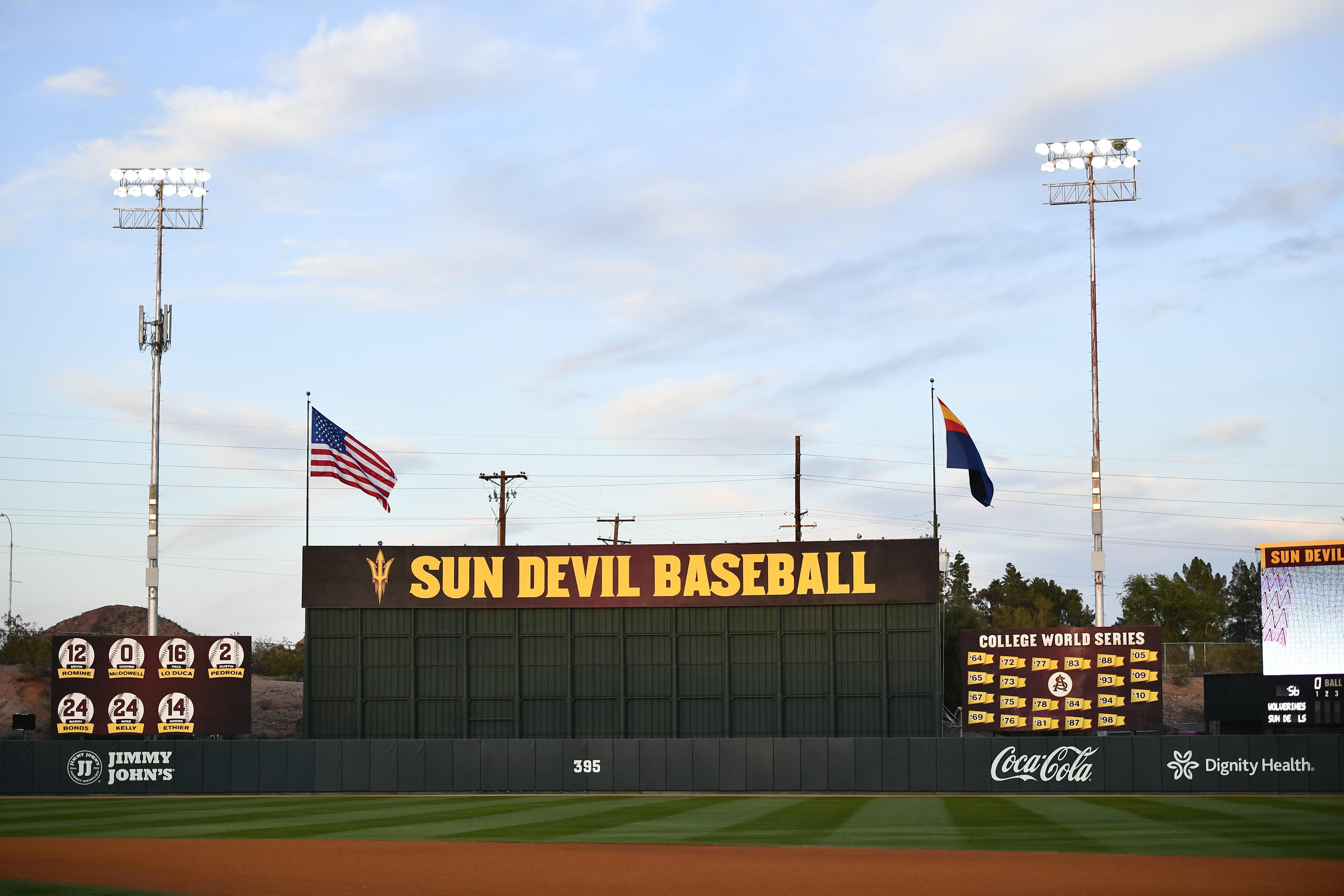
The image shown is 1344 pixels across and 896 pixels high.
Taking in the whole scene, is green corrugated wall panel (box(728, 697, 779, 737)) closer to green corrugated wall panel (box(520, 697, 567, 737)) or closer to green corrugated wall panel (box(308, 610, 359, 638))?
green corrugated wall panel (box(520, 697, 567, 737))

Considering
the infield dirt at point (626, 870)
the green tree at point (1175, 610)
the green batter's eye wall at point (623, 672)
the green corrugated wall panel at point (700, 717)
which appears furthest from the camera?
the green tree at point (1175, 610)

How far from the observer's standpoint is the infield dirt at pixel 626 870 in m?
18.6

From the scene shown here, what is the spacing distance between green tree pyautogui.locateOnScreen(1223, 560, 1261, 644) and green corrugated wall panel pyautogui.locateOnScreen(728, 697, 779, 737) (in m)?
96.4

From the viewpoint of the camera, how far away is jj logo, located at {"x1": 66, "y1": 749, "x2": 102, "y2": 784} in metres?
39.2

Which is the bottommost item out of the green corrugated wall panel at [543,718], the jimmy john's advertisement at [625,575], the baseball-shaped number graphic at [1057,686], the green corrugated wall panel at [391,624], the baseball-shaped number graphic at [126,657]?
the green corrugated wall panel at [543,718]

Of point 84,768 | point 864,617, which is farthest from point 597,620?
point 84,768

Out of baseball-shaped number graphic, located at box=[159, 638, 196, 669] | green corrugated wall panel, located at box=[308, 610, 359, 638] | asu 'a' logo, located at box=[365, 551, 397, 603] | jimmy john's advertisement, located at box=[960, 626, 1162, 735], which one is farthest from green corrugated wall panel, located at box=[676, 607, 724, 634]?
baseball-shaped number graphic, located at box=[159, 638, 196, 669]

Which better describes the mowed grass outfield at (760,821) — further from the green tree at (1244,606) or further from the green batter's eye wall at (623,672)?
the green tree at (1244,606)

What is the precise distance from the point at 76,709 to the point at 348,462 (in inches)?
421

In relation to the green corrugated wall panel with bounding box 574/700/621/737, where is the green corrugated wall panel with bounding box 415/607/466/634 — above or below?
above

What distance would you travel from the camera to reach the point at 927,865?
2108cm

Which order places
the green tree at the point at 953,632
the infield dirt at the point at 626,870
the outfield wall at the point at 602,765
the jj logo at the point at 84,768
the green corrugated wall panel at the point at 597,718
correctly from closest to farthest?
the infield dirt at the point at 626,870 < the outfield wall at the point at 602,765 < the jj logo at the point at 84,768 < the green corrugated wall panel at the point at 597,718 < the green tree at the point at 953,632

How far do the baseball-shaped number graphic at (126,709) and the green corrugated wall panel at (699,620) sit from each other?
16171 mm

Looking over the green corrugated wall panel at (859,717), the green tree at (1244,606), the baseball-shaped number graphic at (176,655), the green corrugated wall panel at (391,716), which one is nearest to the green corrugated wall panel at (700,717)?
the green corrugated wall panel at (859,717)
